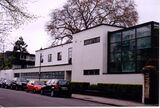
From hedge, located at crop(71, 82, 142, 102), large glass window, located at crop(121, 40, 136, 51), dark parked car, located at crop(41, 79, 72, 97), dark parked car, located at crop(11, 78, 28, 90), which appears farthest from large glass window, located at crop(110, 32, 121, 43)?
dark parked car, located at crop(11, 78, 28, 90)

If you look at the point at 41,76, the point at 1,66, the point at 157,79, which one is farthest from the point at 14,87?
the point at 1,66

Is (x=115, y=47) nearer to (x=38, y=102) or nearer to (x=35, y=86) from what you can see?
(x=35, y=86)

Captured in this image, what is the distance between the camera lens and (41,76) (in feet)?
180

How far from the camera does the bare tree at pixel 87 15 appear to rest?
55.8 m

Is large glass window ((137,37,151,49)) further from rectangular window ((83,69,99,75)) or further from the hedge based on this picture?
rectangular window ((83,69,99,75))

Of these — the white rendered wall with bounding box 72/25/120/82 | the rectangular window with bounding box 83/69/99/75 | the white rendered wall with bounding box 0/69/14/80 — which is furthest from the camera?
the white rendered wall with bounding box 0/69/14/80

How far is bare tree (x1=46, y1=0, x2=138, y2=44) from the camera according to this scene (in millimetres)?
55781

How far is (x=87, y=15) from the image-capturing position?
57.5m

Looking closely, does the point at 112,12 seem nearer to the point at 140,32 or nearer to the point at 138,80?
the point at 140,32

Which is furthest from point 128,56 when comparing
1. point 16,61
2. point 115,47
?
point 16,61

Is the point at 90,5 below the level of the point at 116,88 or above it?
above

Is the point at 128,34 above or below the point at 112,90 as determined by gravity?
above

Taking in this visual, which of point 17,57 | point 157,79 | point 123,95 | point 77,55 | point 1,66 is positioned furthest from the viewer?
point 17,57

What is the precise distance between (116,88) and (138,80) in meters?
1.97
